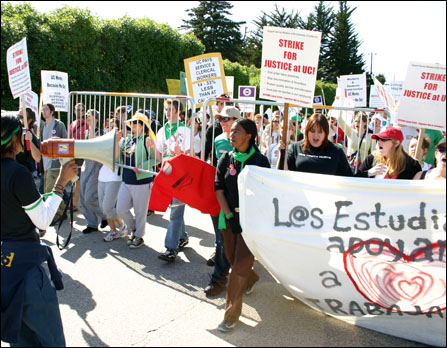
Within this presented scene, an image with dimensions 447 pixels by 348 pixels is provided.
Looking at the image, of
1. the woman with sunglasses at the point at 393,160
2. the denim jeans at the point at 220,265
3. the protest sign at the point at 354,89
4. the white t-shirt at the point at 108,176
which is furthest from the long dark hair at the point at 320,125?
the protest sign at the point at 354,89

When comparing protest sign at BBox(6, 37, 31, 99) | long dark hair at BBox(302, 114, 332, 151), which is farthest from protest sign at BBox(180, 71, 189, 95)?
long dark hair at BBox(302, 114, 332, 151)

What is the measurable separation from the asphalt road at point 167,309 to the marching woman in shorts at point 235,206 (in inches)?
10.9

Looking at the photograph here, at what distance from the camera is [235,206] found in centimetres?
385

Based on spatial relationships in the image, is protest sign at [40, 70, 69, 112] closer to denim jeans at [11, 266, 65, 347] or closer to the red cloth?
the red cloth

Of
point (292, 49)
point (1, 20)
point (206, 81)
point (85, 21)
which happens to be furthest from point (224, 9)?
point (292, 49)

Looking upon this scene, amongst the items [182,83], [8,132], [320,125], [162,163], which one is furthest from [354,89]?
[8,132]

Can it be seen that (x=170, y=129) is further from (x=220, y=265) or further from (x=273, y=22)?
(x=273, y=22)

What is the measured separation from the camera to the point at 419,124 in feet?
12.8

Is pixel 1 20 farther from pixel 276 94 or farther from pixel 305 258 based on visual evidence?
pixel 305 258

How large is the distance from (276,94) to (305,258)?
169 cm

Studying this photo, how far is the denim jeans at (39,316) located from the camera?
9.12ft

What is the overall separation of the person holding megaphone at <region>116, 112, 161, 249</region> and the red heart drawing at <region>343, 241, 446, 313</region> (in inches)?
119

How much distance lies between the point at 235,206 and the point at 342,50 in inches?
2066

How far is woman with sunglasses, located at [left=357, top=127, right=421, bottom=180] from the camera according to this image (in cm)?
390
